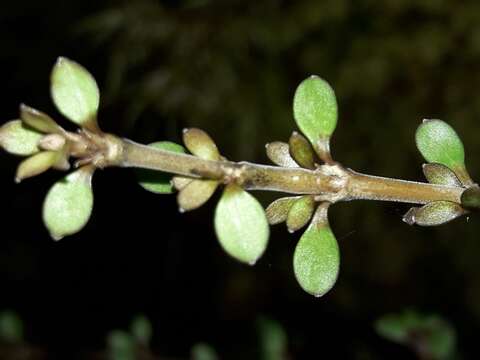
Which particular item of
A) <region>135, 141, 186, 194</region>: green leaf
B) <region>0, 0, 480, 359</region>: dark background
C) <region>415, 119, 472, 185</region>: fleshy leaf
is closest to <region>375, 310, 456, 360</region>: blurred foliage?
<region>0, 0, 480, 359</region>: dark background

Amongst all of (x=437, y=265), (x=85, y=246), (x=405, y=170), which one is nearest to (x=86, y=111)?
(x=405, y=170)

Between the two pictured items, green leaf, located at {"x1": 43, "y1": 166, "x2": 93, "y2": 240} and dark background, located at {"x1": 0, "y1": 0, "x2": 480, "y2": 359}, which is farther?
dark background, located at {"x1": 0, "y1": 0, "x2": 480, "y2": 359}

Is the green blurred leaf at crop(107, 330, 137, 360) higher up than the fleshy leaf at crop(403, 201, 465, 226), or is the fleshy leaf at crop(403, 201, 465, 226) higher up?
the green blurred leaf at crop(107, 330, 137, 360)

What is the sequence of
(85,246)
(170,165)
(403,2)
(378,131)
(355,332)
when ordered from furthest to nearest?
(85,246), (355,332), (378,131), (403,2), (170,165)

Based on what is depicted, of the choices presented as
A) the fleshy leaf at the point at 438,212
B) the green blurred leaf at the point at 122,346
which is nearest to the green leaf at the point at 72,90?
the fleshy leaf at the point at 438,212

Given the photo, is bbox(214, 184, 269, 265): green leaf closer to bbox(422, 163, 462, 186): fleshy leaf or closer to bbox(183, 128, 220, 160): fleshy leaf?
bbox(183, 128, 220, 160): fleshy leaf

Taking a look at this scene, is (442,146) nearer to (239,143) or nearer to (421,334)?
(421,334)

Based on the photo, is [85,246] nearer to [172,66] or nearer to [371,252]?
[172,66]
